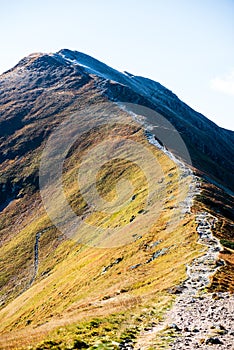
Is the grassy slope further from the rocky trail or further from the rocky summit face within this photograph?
the rocky trail

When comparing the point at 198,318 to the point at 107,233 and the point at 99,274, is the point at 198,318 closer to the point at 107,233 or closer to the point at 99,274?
the point at 99,274

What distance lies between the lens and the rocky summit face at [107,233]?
23500mm

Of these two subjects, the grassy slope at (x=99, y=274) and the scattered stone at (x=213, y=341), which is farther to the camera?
the grassy slope at (x=99, y=274)

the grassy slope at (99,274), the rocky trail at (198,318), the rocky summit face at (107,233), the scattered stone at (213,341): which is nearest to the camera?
the scattered stone at (213,341)

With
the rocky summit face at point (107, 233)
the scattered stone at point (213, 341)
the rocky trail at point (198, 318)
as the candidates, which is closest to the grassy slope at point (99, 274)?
the rocky summit face at point (107, 233)

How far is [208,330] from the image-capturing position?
20.2 metres

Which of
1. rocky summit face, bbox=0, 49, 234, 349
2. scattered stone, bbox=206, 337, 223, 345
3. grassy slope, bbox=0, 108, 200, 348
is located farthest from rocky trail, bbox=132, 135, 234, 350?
grassy slope, bbox=0, 108, 200, 348

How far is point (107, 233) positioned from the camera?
79.3 metres

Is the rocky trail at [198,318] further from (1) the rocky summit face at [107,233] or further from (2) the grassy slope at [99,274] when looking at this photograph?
(2) the grassy slope at [99,274]

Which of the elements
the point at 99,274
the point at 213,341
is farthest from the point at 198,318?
the point at 99,274

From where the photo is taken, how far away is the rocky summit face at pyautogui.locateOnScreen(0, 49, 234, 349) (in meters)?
23.5

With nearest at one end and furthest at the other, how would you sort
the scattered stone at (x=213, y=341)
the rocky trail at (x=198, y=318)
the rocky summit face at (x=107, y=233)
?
the scattered stone at (x=213, y=341), the rocky trail at (x=198, y=318), the rocky summit face at (x=107, y=233)

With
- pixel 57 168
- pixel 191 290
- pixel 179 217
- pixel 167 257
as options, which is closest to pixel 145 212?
pixel 179 217

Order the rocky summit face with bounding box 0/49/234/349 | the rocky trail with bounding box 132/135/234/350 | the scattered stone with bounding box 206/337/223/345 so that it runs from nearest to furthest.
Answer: the scattered stone with bounding box 206/337/223/345 < the rocky trail with bounding box 132/135/234/350 < the rocky summit face with bounding box 0/49/234/349
